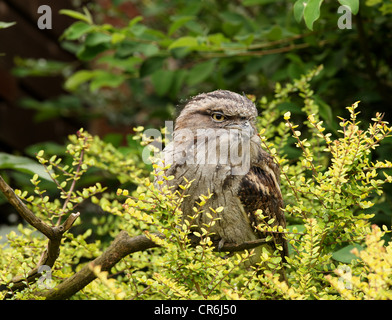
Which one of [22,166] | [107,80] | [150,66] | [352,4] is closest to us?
[352,4]

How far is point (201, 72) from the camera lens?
2.44 m

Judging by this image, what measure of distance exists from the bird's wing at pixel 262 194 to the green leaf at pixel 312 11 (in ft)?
1.49

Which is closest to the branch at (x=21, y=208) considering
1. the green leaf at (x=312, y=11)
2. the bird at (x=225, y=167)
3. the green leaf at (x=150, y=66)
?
the bird at (x=225, y=167)

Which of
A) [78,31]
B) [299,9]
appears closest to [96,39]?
[78,31]

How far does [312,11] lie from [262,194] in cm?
58

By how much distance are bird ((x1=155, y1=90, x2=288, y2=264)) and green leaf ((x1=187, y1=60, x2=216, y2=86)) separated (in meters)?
0.79

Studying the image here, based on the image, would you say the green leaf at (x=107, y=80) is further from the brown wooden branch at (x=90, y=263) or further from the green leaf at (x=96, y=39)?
the brown wooden branch at (x=90, y=263)

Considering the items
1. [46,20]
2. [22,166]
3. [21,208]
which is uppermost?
[46,20]

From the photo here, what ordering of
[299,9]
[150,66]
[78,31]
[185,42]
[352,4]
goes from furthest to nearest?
[150,66]
[78,31]
[185,42]
[299,9]
[352,4]

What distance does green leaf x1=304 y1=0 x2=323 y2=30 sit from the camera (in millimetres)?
1456

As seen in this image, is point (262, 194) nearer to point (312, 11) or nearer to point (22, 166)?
point (312, 11)

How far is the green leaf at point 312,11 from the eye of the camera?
1.46 metres
